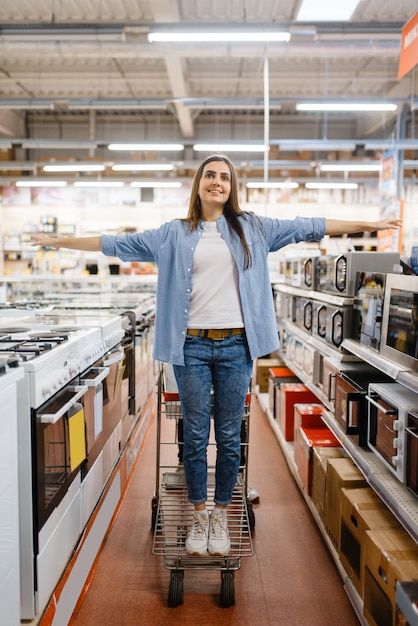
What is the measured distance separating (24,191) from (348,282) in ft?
40.3

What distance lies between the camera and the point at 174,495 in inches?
122

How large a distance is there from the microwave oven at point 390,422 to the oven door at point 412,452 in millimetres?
16

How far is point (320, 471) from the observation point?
120 inches

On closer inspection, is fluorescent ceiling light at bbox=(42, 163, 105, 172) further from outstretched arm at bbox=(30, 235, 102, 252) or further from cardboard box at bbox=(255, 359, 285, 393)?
outstretched arm at bbox=(30, 235, 102, 252)

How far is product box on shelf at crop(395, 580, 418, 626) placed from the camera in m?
1.44

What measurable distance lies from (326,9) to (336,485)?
4.98 meters

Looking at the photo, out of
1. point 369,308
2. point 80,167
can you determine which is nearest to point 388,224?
point 369,308

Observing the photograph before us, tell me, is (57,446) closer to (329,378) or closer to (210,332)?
(210,332)

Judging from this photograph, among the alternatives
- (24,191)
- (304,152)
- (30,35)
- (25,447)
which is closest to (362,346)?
(25,447)

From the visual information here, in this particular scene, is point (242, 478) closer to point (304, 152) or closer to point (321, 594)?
point (321, 594)

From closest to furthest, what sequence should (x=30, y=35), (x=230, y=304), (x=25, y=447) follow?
(x=25, y=447), (x=230, y=304), (x=30, y=35)

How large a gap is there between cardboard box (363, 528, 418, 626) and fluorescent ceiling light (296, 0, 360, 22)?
5.03 metres

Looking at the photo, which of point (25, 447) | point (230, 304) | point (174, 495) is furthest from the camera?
point (174, 495)

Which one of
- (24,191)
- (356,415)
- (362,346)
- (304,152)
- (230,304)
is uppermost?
(304,152)
